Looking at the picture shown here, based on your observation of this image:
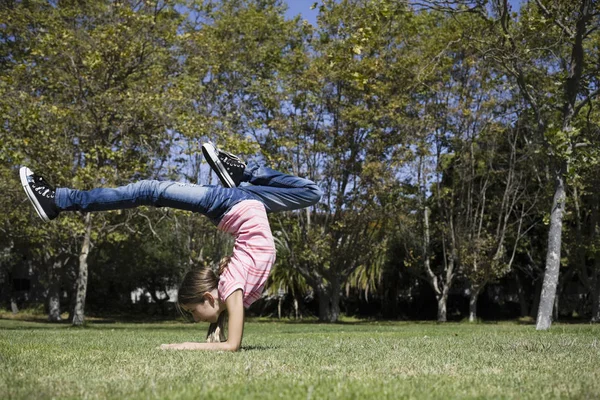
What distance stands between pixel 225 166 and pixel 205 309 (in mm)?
1618

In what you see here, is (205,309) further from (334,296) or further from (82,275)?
(334,296)

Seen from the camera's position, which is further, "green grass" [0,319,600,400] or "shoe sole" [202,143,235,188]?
"shoe sole" [202,143,235,188]

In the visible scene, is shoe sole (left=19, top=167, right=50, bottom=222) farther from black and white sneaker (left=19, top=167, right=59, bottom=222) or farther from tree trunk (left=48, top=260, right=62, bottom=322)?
tree trunk (left=48, top=260, right=62, bottom=322)

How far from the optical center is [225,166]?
7617mm

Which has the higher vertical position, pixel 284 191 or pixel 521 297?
pixel 284 191

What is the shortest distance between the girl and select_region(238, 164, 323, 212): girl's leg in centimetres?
15

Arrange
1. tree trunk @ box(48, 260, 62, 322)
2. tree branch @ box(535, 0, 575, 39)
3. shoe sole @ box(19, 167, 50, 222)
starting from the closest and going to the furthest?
shoe sole @ box(19, 167, 50, 222)
tree branch @ box(535, 0, 575, 39)
tree trunk @ box(48, 260, 62, 322)

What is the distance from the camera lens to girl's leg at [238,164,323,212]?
24.5 feet

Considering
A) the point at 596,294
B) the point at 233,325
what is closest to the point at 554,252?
the point at 233,325

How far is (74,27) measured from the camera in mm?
25359

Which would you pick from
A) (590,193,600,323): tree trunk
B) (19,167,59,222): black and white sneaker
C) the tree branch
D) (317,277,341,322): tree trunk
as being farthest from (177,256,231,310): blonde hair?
(590,193,600,323): tree trunk

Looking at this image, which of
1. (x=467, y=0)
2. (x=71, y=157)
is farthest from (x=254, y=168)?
(x=71, y=157)

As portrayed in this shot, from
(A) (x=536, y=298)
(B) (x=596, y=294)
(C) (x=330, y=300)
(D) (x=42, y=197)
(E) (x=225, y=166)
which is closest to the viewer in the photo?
(D) (x=42, y=197)

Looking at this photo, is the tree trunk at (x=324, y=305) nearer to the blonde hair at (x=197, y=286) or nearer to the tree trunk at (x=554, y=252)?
the tree trunk at (x=554, y=252)
